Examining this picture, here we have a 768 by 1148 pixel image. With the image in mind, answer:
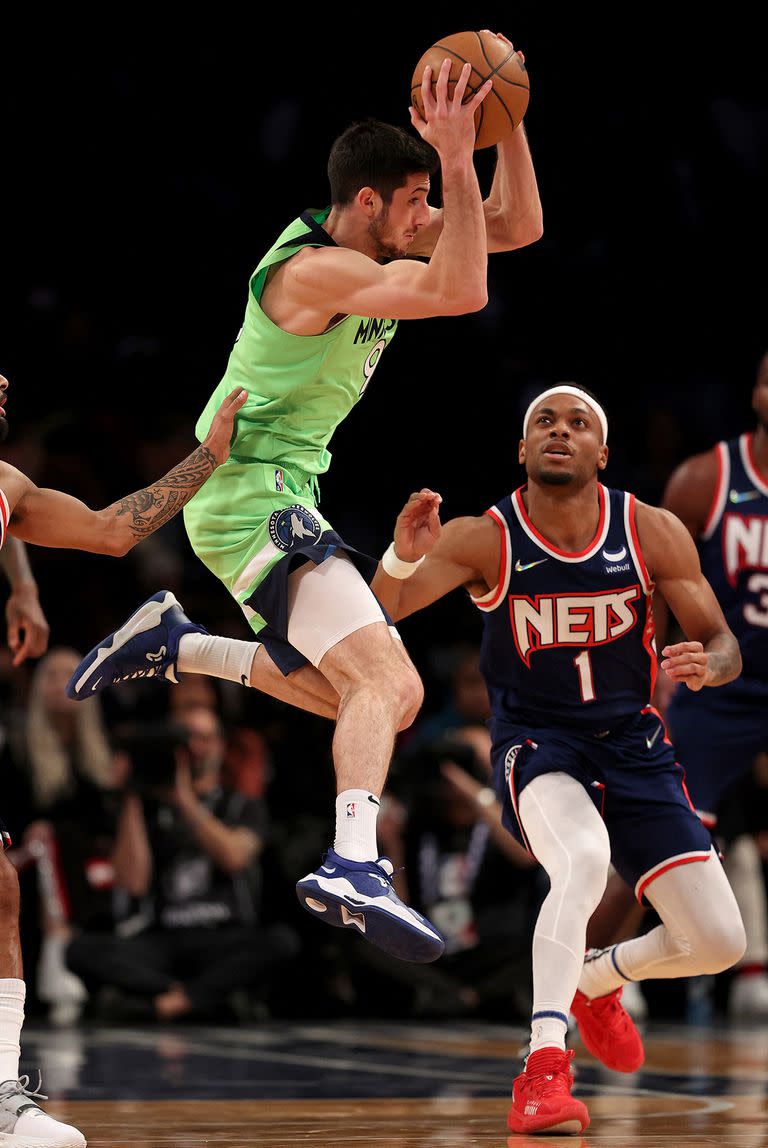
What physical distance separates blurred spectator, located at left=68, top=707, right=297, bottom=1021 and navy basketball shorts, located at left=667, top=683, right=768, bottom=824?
3003 mm

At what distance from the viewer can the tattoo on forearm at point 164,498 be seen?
179 inches

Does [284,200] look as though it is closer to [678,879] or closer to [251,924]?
[251,924]

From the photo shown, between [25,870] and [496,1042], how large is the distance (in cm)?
269

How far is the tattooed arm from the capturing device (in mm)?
4457

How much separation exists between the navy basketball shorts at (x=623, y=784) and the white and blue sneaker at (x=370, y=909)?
107 cm

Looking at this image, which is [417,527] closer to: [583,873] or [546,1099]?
[583,873]

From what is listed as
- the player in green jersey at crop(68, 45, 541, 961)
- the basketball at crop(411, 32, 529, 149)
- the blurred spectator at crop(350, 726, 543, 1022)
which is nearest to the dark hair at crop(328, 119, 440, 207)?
the player in green jersey at crop(68, 45, 541, 961)

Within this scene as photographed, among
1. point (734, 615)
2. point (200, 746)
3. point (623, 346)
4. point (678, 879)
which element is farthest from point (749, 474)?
point (623, 346)

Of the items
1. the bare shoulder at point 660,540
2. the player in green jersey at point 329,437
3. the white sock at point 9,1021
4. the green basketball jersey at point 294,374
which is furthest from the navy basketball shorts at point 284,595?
the white sock at point 9,1021

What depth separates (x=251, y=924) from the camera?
8.53 m

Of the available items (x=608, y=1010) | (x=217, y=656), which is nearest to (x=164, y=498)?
(x=217, y=656)

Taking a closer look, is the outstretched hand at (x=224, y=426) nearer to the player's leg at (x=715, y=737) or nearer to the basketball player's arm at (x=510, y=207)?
the basketball player's arm at (x=510, y=207)

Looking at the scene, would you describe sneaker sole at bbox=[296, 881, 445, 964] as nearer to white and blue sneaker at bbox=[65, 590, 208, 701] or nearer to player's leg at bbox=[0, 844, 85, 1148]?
player's leg at bbox=[0, 844, 85, 1148]

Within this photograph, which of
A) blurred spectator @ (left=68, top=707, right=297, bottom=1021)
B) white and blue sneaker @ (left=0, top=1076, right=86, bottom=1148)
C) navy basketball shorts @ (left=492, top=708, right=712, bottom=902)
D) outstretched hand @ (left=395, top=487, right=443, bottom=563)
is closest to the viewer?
white and blue sneaker @ (left=0, top=1076, right=86, bottom=1148)
